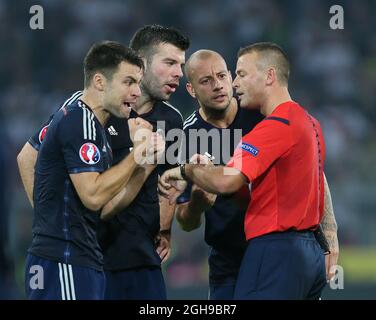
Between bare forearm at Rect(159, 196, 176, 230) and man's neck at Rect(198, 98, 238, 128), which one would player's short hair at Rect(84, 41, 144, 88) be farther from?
bare forearm at Rect(159, 196, 176, 230)

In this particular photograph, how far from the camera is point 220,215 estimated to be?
5.84 metres

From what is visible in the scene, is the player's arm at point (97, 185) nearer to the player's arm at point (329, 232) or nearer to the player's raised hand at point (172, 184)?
the player's raised hand at point (172, 184)

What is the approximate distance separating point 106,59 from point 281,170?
3.82 ft

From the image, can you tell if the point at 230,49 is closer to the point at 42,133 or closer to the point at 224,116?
the point at 224,116

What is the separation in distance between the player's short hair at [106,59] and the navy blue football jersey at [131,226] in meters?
0.54

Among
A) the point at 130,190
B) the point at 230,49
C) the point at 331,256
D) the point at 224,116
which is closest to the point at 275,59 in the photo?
the point at 224,116

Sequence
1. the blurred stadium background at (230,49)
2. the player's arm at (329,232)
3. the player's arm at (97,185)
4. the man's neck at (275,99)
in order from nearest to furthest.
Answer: the player's arm at (97,185) → the man's neck at (275,99) → the player's arm at (329,232) → the blurred stadium background at (230,49)

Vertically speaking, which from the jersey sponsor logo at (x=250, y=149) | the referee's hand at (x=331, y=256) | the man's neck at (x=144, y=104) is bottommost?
the referee's hand at (x=331, y=256)

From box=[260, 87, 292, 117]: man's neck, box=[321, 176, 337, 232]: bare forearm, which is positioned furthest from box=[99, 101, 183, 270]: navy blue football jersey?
box=[321, 176, 337, 232]: bare forearm

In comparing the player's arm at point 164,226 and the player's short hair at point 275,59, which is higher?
the player's short hair at point 275,59

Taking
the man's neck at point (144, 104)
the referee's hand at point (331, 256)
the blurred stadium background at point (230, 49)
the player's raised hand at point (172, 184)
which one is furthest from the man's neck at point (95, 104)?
the blurred stadium background at point (230, 49)

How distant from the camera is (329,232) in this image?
18.4ft

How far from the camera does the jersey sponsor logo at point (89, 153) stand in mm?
4762
